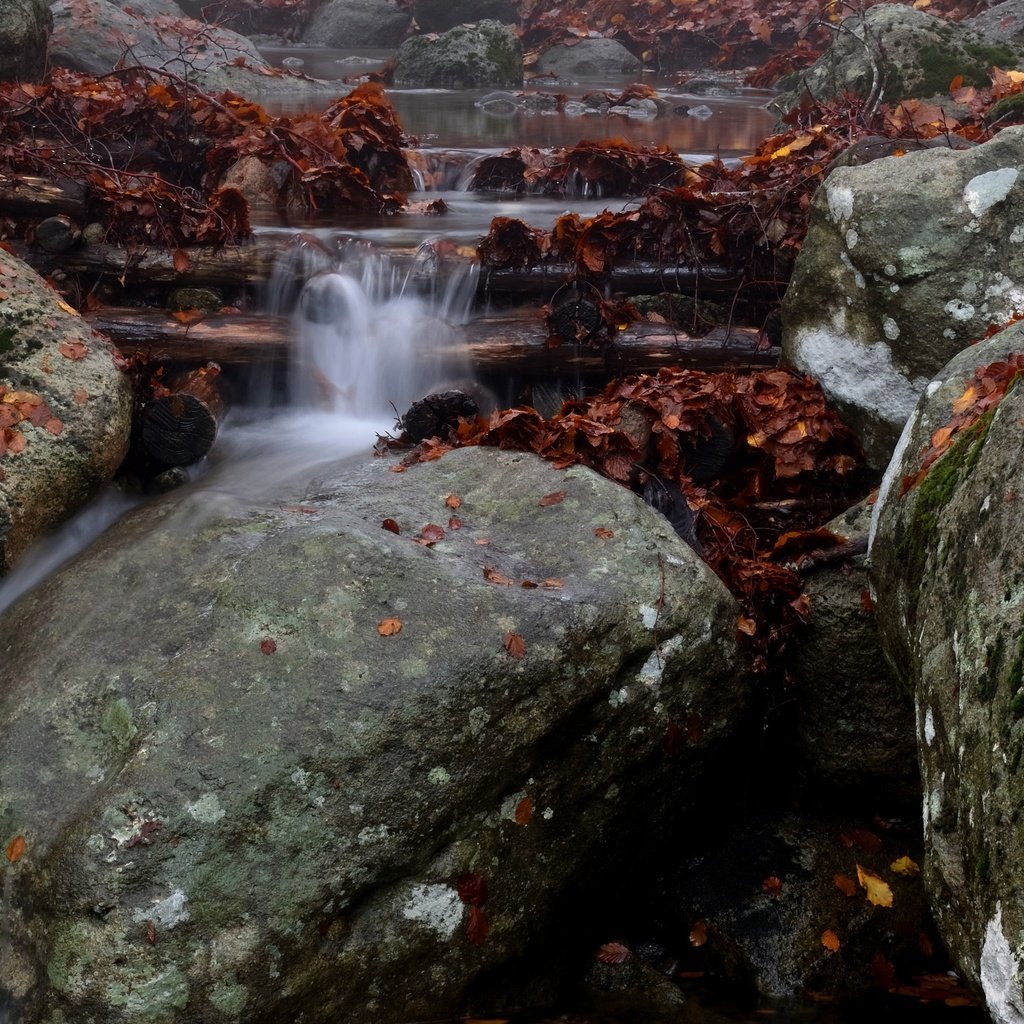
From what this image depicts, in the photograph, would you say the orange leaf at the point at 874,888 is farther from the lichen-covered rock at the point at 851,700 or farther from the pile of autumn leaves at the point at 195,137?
the pile of autumn leaves at the point at 195,137

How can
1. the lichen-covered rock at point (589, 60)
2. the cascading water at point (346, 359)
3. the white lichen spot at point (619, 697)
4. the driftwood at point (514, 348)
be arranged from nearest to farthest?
the white lichen spot at point (619, 697), the cascading water at point (346, 359), the driftwood at point (514, 348), the lichen-covered rock at point (589, 60)

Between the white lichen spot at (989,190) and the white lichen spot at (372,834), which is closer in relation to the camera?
the white lichen spot at (372,834)

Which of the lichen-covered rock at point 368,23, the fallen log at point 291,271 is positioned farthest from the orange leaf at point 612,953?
the lichen-covered rock at point 368,23

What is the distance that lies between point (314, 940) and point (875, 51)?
30.4 ft

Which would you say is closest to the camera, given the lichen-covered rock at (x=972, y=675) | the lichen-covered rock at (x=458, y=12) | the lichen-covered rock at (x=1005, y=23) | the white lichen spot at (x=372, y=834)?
the lichen-covered rock at (x=972, y=675)

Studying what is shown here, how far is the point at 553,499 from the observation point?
4.05 meters

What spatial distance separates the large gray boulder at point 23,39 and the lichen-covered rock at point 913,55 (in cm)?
712

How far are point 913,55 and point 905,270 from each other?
6.06 m

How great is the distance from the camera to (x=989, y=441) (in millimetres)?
2586

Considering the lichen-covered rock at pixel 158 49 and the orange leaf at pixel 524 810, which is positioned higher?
the lichen-covered rock at pixel 158 49

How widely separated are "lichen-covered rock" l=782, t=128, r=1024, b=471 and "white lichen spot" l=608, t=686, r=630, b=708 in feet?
6.90

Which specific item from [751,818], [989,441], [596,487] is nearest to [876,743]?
[751,818]

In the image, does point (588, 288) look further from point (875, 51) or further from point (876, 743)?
point (875, 51)

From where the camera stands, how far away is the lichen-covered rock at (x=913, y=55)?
9490mm
